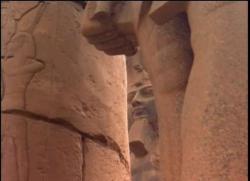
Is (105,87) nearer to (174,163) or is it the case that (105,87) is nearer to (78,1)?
(78,1)

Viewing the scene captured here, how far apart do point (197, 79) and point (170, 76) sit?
0.22 meters

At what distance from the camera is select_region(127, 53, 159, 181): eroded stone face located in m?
4.94

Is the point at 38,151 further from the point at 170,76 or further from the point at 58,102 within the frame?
the point at 170,76

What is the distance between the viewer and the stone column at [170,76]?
2.21 m

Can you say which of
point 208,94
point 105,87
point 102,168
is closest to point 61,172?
point 102,168

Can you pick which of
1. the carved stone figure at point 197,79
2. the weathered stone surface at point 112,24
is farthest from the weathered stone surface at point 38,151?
the carved stone figure at point 197,79

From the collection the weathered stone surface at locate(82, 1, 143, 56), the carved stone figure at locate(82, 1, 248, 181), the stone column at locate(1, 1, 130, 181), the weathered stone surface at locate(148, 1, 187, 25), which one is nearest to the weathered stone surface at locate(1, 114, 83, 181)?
the stone column at locate(1, 1, 130, 181)

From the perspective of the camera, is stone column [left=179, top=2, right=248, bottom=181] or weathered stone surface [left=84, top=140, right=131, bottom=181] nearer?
stone column [left=179, top=2, right=248, bottom=181]

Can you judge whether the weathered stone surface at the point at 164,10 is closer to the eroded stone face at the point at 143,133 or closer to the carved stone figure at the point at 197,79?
the carved stone figure at the point at 197,79

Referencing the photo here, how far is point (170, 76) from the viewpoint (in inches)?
88.6

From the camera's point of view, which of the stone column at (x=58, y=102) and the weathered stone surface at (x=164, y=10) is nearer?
the weathered stone surface at (x=164, y=10)

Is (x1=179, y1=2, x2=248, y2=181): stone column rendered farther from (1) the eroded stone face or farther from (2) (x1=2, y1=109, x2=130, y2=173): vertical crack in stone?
(1) the eroded stone face

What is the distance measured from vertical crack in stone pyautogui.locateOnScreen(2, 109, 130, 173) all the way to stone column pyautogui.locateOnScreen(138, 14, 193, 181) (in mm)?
699

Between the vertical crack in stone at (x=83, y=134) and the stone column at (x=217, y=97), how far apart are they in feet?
3.15
